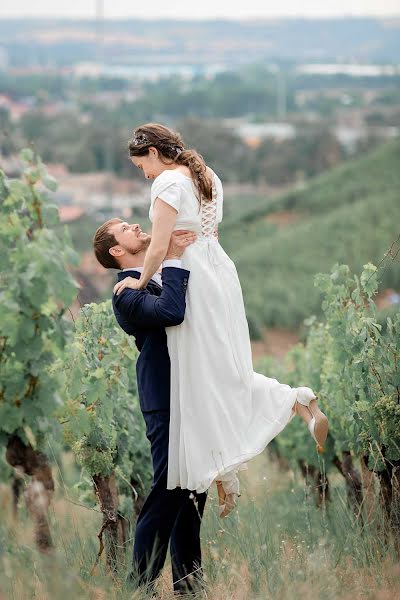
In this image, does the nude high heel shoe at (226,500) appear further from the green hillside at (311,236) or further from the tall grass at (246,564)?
the green hillside at (311,236)

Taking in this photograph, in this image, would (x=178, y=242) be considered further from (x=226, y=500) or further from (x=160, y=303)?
(x=226, y=500)

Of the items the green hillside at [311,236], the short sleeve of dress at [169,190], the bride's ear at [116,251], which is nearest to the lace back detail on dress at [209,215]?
the short sleeve of dress at [169,190]

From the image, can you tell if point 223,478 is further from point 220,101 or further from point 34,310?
point 220,101

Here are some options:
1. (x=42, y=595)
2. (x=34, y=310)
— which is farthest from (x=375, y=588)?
(x=34, y=310)

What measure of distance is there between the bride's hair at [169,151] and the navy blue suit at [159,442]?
34 cm

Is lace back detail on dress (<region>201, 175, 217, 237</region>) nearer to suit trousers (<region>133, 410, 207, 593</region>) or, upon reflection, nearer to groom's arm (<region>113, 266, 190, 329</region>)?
groom's arm (<region>113, 266, 190, 329</region>)

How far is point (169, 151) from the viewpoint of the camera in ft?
12.9

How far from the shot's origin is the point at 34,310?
10.0 ft

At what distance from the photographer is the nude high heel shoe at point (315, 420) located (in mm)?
4008

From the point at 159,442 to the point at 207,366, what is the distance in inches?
12.9

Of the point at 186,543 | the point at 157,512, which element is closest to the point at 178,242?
the point at 157,512

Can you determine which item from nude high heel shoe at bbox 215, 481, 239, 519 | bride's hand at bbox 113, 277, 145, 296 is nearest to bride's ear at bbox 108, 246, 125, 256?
bride's hand at bbox 113, 277, 145, 296

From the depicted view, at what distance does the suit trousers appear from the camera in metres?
3.84

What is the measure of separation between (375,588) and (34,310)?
1.50 m
